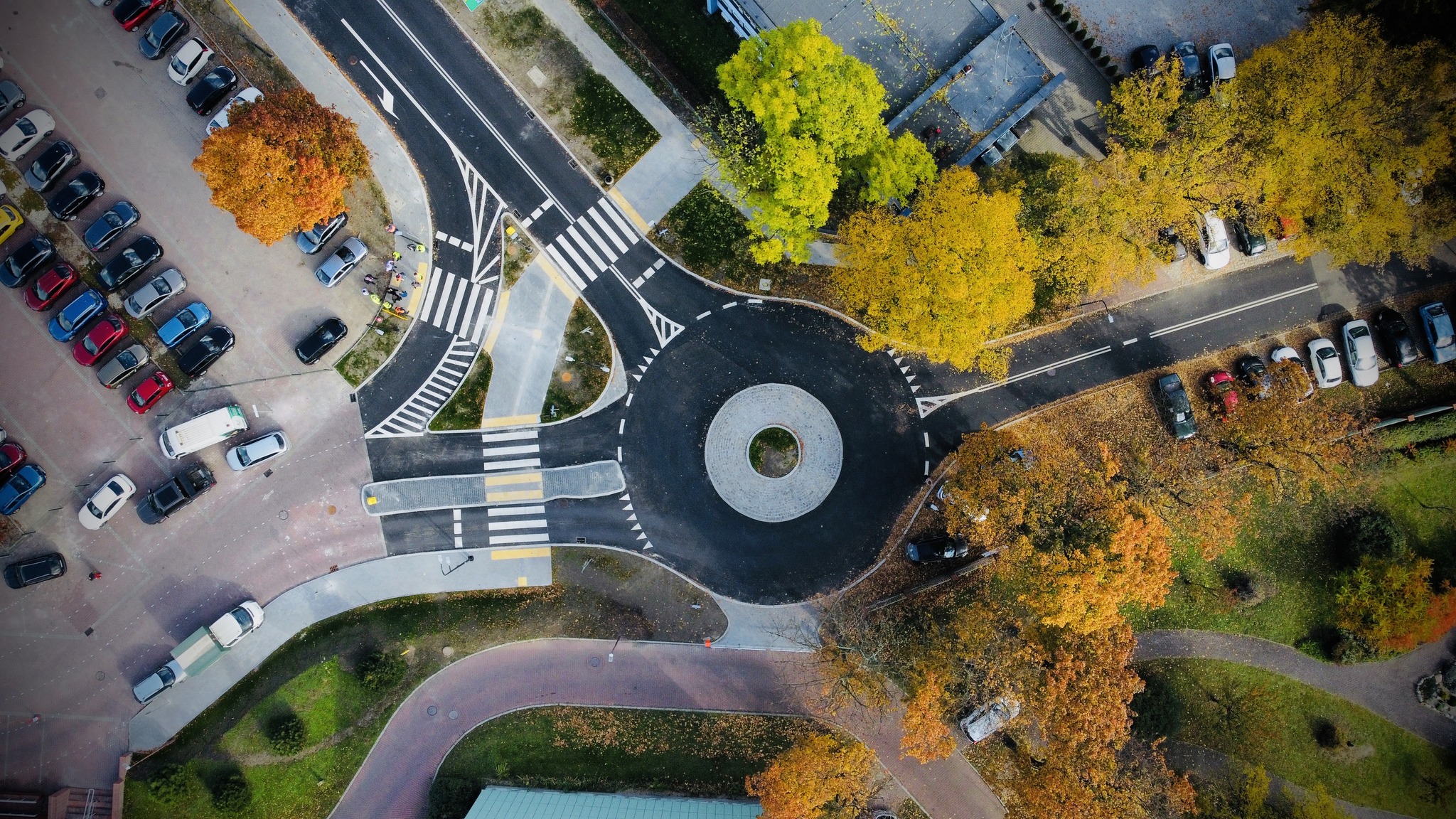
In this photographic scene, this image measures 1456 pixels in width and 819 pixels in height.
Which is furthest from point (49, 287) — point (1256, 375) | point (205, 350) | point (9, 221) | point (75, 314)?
point (1256, 375)

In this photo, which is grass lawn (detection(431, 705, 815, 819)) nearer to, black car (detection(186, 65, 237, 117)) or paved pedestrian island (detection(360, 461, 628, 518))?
paved pedestrian island (detection(360, 461, 628, 518))

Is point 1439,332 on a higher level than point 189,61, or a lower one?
lower

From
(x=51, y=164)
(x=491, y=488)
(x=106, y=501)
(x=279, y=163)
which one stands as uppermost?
(x=51, y=164)

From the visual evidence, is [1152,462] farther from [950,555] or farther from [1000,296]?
[1000,296]

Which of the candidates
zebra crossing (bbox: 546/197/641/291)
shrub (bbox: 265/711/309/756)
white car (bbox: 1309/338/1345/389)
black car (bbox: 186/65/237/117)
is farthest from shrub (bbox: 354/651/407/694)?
white car (bbox: 1309/338/1345/389)

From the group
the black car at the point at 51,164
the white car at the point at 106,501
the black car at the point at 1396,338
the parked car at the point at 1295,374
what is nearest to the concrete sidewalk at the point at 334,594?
the white car at the point at 106,501

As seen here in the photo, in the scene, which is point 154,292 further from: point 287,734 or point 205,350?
point 287,734
